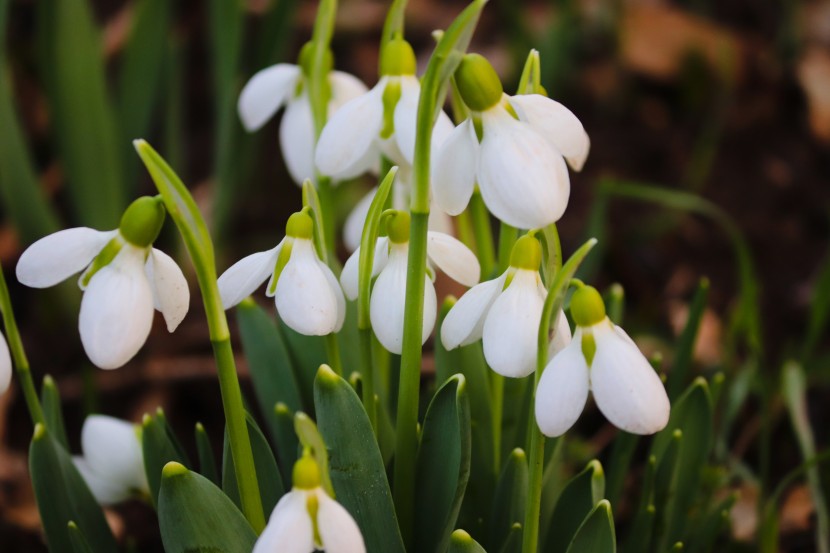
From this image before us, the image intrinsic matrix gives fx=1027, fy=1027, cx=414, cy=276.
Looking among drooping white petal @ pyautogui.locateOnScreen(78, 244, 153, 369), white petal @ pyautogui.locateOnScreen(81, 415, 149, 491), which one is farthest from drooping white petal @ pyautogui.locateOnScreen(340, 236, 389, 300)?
white petal @ pyautogui.locateOnScreen(81, 415, 149, 491)

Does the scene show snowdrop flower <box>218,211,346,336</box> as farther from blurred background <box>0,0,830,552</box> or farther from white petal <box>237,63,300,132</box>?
blurred background <box>0,0,830,552</box>

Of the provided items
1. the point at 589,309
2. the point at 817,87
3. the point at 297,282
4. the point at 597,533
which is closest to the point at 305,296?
the point at 297,282

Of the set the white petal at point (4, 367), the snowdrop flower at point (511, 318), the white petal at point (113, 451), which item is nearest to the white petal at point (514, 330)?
the snowdrop flower at point (511, 318)

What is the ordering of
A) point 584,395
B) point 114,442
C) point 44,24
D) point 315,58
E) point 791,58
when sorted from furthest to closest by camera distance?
point 791,58 < point 44,24 < point 114,442 < point 315,58 < point 584,395

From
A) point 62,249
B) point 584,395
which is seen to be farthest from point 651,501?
point 62,249

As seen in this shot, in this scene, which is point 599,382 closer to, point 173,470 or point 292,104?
point 173,470

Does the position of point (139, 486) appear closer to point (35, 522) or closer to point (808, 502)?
point (35, 522)
